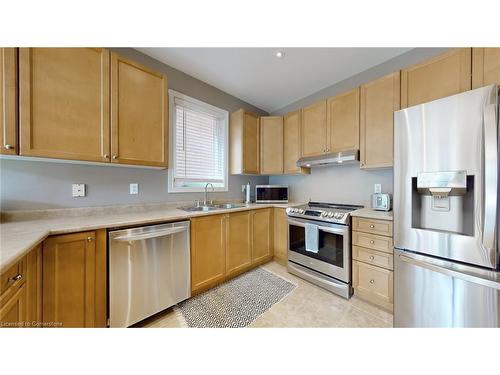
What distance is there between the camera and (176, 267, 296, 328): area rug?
1503 mm

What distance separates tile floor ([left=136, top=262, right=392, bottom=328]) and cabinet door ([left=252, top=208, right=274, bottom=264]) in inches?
28.2

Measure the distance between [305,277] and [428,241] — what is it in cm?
134

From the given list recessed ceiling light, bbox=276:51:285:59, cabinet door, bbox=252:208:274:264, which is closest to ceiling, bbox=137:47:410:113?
recessed ceiling light, bbox=276:51:285:59

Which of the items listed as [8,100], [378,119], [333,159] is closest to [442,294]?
[333,159]

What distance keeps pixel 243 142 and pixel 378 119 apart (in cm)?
172

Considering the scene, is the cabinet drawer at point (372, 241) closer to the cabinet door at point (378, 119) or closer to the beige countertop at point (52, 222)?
the cabinet door at point (378, 119)

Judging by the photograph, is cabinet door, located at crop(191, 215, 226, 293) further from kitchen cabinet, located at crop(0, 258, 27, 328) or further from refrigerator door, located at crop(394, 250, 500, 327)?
refrigerator door, located at crop(394, 250, 500, 327)

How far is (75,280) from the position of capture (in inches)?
44.4

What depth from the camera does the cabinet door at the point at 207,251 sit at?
1780 mm

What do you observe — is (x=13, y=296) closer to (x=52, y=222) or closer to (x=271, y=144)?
(x=52, y=222)

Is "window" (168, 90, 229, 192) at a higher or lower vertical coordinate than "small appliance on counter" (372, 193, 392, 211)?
higher

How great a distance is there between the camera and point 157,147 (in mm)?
1743

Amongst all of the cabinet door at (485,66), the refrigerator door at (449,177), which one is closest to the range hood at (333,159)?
the refrigerator door at (449,177)
